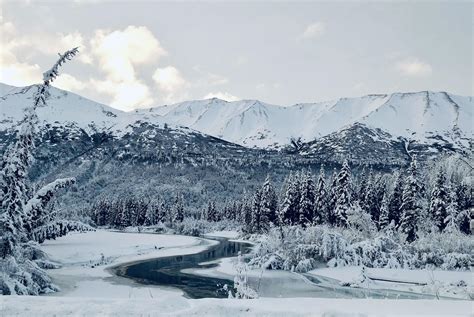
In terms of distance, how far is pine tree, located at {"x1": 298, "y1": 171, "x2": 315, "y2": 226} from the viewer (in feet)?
208

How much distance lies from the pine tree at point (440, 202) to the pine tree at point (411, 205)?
298 centimetres

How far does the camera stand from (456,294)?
2625 centimetres

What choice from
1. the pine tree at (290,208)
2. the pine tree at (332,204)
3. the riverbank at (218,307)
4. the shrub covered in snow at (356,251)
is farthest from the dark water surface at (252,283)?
the pine tree at (332,204)

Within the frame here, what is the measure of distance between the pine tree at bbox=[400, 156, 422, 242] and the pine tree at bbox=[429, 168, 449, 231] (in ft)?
9.78

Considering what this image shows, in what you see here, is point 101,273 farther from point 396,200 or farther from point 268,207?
point 268,207

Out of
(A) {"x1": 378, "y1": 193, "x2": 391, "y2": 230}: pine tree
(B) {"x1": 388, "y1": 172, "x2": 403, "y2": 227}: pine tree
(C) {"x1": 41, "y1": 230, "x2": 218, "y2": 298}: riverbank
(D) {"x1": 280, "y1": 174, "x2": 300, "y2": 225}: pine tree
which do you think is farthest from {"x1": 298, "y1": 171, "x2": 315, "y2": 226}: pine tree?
(C) {"x1": 41, "y1": 230, "x2": 218, "y2": 298}: riverbank

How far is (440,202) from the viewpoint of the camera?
53438 mm

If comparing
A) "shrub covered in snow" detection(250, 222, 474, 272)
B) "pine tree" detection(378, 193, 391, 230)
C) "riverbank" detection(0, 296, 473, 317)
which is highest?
"pine tree" detection(378, 193, 391, 230)

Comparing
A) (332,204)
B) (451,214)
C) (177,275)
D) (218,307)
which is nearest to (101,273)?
(177,275)

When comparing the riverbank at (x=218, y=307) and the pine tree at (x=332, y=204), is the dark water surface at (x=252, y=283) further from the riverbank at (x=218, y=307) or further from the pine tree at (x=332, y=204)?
the pine tree at (x=332, y=204)

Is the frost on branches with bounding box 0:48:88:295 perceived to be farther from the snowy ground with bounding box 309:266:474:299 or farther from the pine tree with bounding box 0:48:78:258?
the snowy ground with bounding box 309:266:474:299

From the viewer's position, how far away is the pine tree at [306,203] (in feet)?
208

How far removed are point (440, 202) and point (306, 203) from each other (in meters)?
17.4

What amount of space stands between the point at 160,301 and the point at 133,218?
361 feet
